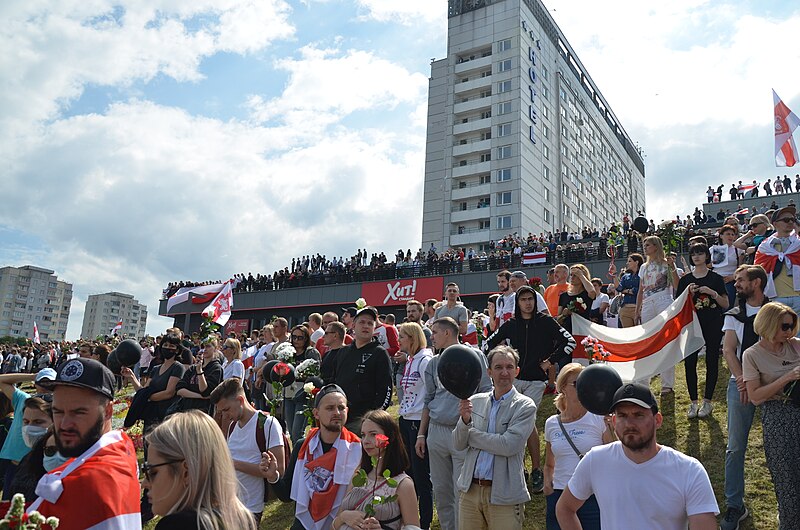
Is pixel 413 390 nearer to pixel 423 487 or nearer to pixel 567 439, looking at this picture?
pixel 423 487

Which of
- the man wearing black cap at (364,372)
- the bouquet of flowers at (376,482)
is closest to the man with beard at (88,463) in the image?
the bouquet of flowers at (376,482)

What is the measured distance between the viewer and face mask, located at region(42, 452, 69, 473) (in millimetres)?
3357

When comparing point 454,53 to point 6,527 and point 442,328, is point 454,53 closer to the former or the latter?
point 442,328

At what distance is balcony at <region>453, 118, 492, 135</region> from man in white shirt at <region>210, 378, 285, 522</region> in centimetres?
5629

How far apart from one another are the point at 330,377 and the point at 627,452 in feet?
13.5

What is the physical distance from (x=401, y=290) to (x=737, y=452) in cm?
2937

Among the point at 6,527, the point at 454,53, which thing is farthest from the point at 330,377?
the point at 454,53

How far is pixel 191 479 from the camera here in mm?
2543

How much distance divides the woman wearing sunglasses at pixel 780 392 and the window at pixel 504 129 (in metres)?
54.5

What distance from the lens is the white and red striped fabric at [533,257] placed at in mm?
28936

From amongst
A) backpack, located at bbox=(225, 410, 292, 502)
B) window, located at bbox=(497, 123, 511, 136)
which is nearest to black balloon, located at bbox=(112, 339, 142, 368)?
backpack, located at bbox=(225, 410, 292, 502)

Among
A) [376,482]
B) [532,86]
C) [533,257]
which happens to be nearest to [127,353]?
[376,482]

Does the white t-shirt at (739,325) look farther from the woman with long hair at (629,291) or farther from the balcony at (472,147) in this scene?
the balcony at (472,147)

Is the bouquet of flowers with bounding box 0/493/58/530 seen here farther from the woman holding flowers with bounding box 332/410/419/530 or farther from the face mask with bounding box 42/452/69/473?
the woman holding flowers with bounding box 332/410/419/530
